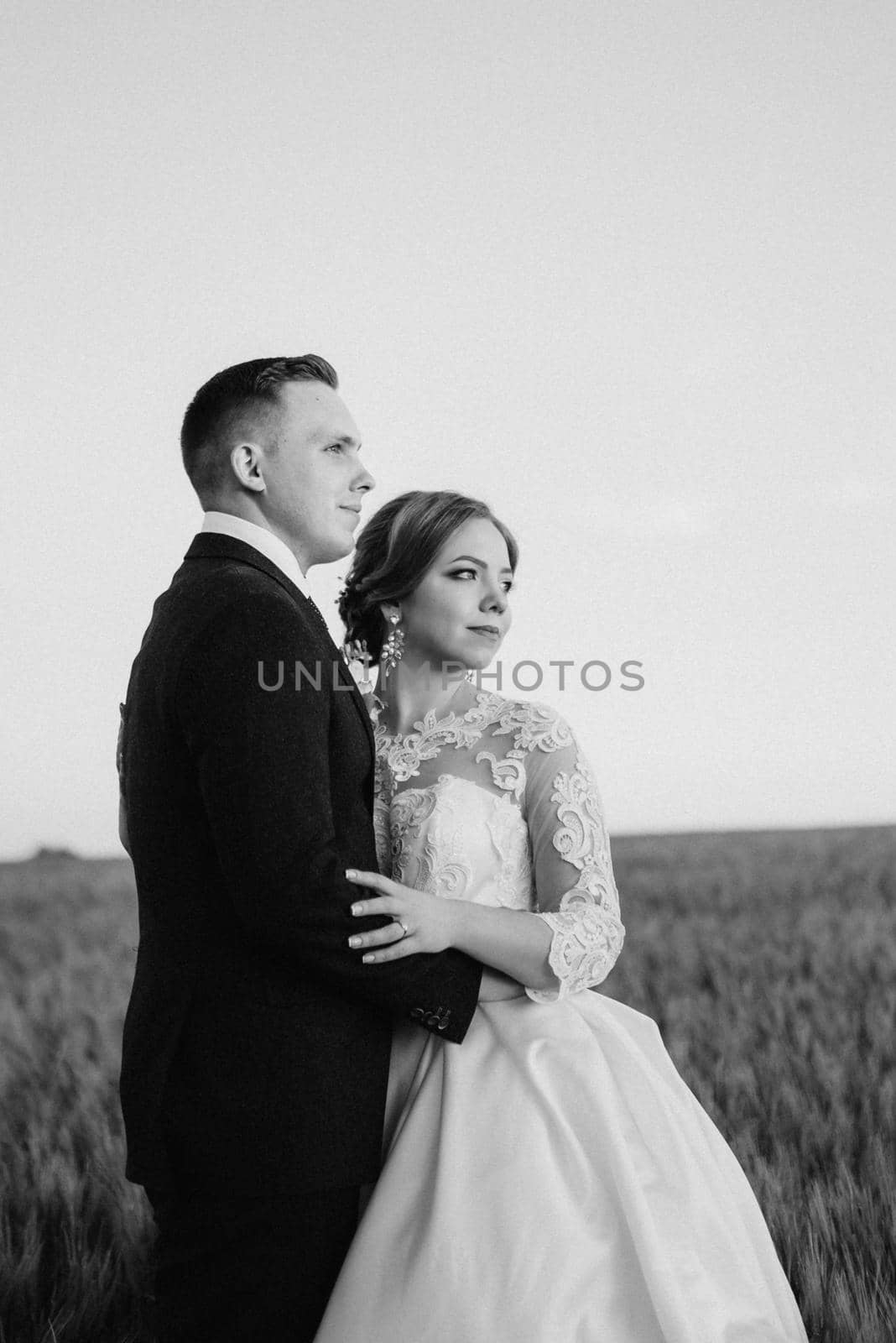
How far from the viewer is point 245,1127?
7.02ft

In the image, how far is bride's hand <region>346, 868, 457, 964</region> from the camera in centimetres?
208

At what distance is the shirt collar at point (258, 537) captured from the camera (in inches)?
93.0

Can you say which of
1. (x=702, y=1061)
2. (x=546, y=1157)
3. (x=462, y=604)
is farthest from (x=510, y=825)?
(x=702, y=1061)

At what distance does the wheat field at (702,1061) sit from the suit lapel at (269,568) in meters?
2.02

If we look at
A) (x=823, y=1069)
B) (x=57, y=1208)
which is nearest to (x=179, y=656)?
(x=57, y=1208)

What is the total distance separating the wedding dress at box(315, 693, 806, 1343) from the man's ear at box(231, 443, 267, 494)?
804 millimetres

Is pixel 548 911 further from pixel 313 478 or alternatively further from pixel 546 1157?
pixel 313 478

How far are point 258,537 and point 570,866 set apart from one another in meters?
0.94

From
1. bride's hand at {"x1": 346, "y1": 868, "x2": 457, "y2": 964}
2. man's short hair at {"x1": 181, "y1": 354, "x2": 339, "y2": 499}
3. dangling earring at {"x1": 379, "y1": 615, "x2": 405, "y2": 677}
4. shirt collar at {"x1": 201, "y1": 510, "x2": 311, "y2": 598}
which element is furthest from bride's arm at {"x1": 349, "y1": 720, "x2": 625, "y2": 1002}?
man's short hair at {"x1": 181, "y1": 354, "x2": 339, "y2": 499}

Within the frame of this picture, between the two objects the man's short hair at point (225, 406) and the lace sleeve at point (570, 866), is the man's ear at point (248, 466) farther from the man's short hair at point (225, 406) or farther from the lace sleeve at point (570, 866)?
the lace sleeve at point (570, 866)

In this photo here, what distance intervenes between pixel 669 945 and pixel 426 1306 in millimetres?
3725

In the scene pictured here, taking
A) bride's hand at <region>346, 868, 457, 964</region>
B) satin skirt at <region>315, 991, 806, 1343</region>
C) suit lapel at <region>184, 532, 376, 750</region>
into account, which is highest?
suit lapel at <region>184, 532, 376, 750</region>

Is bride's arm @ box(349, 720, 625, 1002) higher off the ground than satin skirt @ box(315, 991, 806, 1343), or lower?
higher

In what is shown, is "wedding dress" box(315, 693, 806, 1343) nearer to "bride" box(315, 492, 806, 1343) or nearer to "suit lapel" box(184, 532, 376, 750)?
"bride" box(315, 492, 806, 1343)
